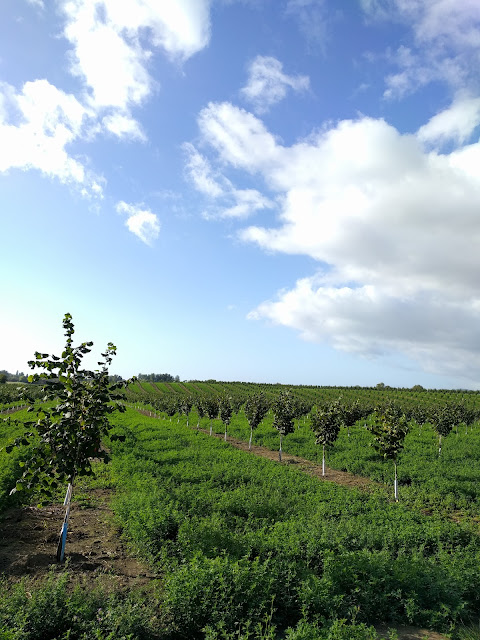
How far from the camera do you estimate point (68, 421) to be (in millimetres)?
9281

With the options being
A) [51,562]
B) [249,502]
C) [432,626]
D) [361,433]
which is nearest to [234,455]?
[249,502]

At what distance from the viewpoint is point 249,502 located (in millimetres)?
13594

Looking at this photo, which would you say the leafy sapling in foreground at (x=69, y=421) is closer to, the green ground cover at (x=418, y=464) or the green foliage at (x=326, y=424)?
the green ground cover at (x=418, y=464)

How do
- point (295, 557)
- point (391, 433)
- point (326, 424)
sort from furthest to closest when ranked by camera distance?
point (326, 424) → point (391, 433) → point (295, 557)

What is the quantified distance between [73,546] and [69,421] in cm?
402

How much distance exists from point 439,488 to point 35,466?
1971 centimetres

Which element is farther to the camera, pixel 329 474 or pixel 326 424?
pixel 326 424

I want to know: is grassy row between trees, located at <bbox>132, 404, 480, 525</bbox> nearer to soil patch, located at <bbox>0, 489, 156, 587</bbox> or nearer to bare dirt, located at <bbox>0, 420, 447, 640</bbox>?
bare dirt, located at <bbox>0, 420, 447, 640</bbox>

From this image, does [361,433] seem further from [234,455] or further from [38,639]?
[38,639]

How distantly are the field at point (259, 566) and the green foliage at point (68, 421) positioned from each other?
2.19m

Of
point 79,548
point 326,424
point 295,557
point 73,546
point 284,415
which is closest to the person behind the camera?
point 295,557

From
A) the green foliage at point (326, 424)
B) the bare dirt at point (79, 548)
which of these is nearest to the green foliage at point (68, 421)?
the bare dirt at point (79, 548)

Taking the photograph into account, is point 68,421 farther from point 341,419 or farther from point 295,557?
point 341,419

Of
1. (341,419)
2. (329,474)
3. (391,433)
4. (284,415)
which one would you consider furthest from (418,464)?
(341,419)
